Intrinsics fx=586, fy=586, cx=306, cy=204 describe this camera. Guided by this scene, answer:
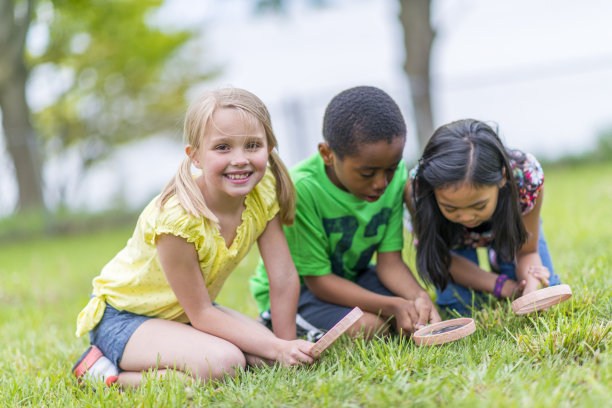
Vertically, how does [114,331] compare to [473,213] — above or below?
below

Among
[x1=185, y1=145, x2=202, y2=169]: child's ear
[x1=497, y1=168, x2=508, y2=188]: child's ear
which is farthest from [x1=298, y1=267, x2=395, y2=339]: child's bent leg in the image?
[x1=185, y1=145, x2=202, y2=169]: child's ear

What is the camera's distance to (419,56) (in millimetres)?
9508

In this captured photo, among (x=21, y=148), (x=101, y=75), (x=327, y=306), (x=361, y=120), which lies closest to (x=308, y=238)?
(x=327, y=306)

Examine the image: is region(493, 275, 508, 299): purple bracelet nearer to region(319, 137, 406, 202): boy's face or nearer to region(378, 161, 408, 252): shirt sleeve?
region(378, 161, 408, 252): shirt sleeve

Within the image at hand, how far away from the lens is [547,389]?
1540 mm


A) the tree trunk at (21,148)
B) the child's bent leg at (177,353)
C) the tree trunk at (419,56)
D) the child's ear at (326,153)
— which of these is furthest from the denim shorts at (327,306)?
the tree trunk at (21,148)

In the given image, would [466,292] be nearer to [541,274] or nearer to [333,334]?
[541,274]

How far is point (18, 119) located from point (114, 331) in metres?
9.82

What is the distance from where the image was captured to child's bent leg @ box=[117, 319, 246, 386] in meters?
2.06

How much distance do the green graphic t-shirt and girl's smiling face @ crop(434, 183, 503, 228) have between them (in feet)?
1.08

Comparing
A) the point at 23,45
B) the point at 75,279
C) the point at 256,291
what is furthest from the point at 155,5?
the point at 256,291

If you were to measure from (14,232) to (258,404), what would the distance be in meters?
9.32

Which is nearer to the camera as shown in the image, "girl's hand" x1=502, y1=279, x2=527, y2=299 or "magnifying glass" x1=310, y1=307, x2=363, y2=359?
"magnifying glass" x1=310, y1=307, x2=363, y2=359

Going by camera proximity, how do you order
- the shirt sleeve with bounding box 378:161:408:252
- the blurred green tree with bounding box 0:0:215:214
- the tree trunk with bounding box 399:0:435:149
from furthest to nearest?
the blurred green tree with bounding box 0:0:215:214
the tree trunk with bounding box 399:0:435:149
the shirt sleeve with bounding box 378:161:408:252
